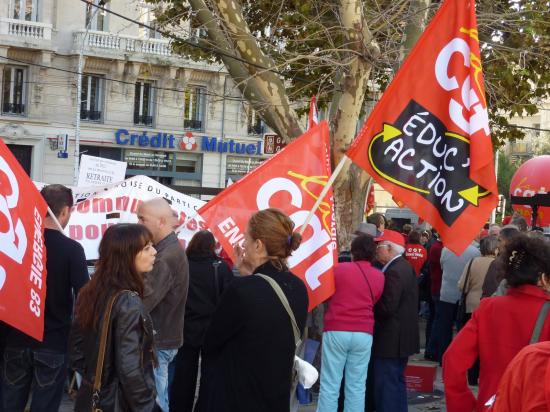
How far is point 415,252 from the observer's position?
14688 millimetres

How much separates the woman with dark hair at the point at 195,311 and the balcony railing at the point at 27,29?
27.7m

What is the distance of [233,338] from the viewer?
4.61 meters

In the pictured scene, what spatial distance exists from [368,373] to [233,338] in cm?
417

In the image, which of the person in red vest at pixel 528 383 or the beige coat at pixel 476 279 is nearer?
the person in red vest at pixel 528 383

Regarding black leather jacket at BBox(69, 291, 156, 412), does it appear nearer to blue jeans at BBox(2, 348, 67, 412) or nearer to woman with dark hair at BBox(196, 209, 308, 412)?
woman with dark hair at BBox(196, 209, 308, 412)

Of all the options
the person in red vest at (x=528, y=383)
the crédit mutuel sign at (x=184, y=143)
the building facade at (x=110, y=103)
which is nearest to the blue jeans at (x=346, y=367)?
the person in red vest at (x=528, y=383)

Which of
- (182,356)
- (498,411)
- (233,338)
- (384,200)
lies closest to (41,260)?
(233,338)

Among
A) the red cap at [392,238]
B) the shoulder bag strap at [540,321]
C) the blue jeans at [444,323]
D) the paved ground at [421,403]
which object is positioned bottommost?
the paved ground at [421,403]

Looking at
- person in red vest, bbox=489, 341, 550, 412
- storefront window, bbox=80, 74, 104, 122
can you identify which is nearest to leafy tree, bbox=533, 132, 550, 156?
storefront window, bbox=80, 74, 104, 122

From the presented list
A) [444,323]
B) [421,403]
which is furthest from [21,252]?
[444,323]

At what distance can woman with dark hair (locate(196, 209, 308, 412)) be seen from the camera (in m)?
4.57

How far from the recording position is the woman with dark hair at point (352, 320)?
765 cm

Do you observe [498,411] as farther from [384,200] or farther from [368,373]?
[384,200]

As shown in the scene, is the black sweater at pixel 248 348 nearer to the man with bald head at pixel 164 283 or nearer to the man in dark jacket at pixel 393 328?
the man with bald head at pixel 164 283
